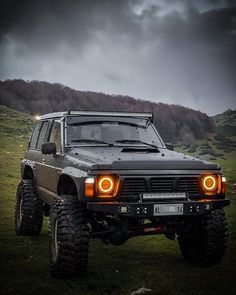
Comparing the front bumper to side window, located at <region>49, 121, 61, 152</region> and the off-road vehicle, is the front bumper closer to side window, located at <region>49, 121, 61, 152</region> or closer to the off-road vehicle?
the off-road vehicle

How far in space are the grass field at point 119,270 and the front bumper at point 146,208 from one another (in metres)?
0.92

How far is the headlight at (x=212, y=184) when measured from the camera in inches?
231

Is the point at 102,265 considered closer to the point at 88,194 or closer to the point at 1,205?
the point at 88,194

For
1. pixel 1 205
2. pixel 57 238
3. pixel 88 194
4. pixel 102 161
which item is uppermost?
pixel 102 161

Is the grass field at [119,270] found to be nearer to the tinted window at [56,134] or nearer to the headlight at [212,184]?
the headlight at [212,184]

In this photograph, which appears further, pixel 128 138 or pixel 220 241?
pixel 128 138

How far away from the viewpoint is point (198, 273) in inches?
238

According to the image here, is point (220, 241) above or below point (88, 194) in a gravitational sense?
below

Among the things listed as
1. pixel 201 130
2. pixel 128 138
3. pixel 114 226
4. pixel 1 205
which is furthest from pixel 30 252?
pixel 201 130

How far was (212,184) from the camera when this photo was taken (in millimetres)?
5930

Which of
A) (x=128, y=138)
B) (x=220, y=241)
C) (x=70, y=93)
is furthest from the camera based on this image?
(x=70, y=93)

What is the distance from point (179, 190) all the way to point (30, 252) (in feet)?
9.95

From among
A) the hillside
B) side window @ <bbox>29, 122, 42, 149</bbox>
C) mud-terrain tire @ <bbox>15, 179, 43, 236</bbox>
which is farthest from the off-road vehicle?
the hillside

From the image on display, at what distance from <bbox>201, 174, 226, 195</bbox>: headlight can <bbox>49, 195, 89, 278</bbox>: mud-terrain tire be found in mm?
1715
